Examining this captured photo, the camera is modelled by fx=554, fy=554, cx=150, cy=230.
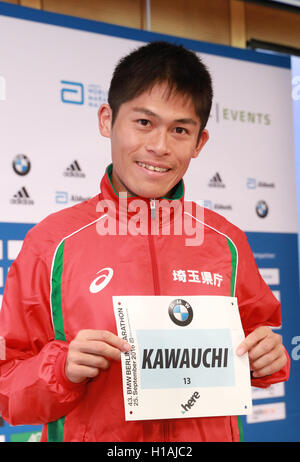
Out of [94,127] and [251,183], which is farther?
[251,183]

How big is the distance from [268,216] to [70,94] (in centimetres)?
117

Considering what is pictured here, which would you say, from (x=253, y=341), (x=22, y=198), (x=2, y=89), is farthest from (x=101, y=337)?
(x=2, y=89)

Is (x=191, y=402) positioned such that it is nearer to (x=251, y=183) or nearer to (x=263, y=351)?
(x=263, y=351)

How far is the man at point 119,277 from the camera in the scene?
38.7 inches

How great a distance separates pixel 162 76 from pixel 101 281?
1.38 feet

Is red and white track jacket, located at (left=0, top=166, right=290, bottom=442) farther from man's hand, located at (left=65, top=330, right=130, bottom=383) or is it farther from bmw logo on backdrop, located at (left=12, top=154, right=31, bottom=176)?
bmw logo on backdrop, located at (left=12, top=154, right=31, bottom=176)

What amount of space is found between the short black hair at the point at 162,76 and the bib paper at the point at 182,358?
39 centimetres

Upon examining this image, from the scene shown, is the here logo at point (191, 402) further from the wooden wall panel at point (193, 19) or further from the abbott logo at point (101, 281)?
the wooden wall panel at point (193, 19)

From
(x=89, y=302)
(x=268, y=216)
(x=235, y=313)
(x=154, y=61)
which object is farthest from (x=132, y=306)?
(x=268, y=216)

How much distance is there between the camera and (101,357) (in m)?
0.93

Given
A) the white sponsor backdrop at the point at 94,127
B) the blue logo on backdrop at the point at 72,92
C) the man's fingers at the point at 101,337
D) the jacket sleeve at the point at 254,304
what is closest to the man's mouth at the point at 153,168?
the jacket sleeve at the point at 254,304

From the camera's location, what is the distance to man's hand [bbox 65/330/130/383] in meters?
0.91

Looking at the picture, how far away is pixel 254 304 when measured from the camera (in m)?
1.15
